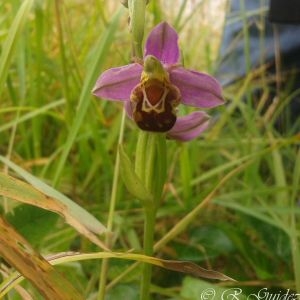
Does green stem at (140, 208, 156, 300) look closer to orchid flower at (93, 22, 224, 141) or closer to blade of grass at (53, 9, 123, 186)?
orchid flower at (93, 22, 224, 141)

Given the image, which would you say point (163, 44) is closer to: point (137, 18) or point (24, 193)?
point (137, 18)

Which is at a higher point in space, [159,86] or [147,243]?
[159,86]

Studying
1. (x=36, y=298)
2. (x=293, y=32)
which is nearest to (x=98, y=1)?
(x=36, y=298)

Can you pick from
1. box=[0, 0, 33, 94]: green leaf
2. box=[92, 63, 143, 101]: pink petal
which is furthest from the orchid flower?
box=[0, 0, 33, 94]: green leaf

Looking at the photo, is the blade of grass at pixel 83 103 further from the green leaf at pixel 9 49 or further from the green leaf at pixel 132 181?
the green leaf at pixel 132 181

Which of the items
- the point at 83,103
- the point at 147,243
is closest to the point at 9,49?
the point at 83,103

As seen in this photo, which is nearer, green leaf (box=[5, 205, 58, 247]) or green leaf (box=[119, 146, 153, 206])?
green leaf (box=[119, 146, 153, 206])
